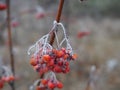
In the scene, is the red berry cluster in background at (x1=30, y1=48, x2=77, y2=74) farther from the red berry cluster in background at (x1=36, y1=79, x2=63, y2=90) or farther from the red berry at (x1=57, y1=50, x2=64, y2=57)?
the red berry cluster in background at (x1=36, y1=79, x2=63, y2=90)

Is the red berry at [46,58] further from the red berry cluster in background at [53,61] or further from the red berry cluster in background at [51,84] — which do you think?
the red berry cluster in background at [51,84]

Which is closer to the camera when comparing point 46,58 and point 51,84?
point 46,58

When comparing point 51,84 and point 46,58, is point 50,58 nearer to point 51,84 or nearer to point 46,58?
point 46,58

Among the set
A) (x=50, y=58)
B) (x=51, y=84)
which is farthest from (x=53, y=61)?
(x=51, y=84)

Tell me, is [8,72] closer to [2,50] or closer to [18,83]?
[18,83]

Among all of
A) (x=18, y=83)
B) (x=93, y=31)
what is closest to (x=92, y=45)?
(x=93, y=31)

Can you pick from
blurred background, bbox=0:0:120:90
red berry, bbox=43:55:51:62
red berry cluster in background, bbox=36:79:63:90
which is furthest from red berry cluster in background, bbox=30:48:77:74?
blurred background, bbox=0:0:120:90
